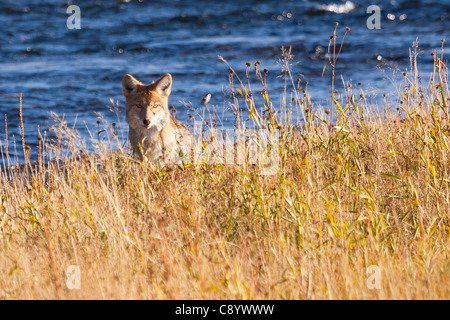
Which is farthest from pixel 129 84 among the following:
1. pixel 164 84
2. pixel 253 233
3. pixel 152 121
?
pixel 253 233

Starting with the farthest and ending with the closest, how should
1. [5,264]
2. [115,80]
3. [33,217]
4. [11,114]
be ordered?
[115,80] < [11,114] < [33,217] < [5,264]

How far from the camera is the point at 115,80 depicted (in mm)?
17984

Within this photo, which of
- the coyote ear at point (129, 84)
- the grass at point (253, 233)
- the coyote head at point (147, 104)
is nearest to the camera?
the grass at point (253, 233)

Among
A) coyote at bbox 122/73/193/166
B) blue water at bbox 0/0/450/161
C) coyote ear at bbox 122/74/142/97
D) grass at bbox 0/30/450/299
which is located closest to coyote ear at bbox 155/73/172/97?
coyote at bbox 122/73/193/166

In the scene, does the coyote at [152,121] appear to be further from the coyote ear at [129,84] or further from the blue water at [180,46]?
the blue water at [180,46]

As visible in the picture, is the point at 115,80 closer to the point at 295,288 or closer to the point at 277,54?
the point at 277,54

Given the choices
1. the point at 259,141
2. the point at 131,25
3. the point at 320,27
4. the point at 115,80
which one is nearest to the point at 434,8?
the point at 320,27

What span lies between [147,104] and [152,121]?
23 cm

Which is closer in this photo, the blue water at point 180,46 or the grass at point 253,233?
the grass at point 253,233

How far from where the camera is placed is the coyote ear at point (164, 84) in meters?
→ 8.30

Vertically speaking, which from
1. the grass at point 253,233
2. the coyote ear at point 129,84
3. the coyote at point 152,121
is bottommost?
the grass at point 253,233

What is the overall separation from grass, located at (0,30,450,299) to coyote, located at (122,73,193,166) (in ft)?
3.39

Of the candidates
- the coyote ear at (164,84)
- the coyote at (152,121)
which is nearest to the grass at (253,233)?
the coyote at (152,121)
